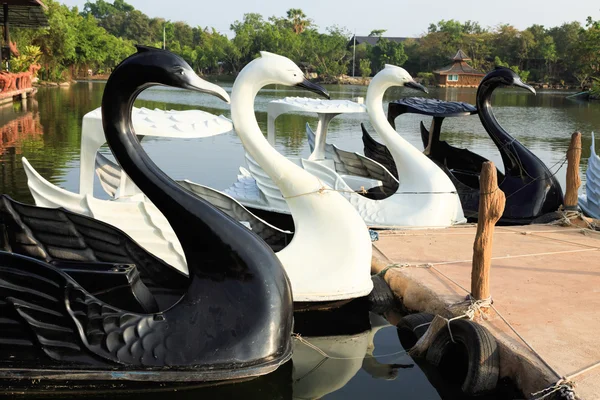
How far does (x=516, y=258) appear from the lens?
18.5ft

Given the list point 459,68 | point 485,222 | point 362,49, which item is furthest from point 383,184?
point 362,49

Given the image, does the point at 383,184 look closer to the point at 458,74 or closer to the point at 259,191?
the point at 259,191

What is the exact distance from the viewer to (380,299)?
5125mm

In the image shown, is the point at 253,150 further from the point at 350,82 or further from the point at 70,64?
the point at 350,82

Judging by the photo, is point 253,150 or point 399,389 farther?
point 253,150

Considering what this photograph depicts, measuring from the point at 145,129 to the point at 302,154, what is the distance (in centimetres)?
970

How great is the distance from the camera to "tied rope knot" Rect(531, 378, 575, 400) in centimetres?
320

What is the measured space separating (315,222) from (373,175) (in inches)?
172

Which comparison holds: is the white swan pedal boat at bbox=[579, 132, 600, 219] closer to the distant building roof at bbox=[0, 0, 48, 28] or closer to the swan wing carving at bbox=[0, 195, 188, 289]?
the swan wing carving at bbox=[0, 195, 188, 289]

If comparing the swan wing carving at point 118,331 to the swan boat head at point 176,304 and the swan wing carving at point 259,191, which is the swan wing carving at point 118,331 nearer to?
the swan boat head at point 176,304

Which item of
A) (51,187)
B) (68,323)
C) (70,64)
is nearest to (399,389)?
(68,323)

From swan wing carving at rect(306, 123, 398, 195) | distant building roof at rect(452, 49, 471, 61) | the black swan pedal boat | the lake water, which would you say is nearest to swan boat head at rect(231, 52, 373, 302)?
the lake water

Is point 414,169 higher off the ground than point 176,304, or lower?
higher

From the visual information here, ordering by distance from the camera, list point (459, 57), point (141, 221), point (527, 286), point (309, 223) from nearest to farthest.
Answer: point (309, 223)
point (527, 286)
point (141, 221)
point (459, 57)
